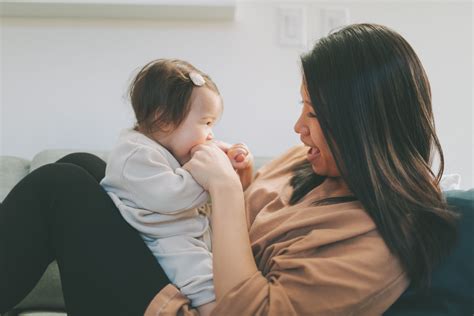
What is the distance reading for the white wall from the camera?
1.86 metres

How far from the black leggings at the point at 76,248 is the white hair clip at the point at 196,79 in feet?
1.02

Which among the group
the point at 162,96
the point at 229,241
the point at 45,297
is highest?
the point at 162,96

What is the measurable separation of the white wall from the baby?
2.24 feet

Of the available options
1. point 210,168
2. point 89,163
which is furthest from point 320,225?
point 89,163

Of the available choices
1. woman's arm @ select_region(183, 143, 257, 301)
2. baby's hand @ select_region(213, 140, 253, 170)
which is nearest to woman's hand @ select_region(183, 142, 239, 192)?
woman's arm @ select_region(183, 143, 257, 301)

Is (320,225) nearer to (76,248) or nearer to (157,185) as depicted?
(157,185)

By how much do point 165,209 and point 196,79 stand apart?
0.30m

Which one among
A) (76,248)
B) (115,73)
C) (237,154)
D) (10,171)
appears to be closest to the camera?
(76,248)

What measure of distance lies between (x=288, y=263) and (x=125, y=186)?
1.21 ft

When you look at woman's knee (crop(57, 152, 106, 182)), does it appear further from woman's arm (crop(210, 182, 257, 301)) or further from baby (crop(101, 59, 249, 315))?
woman's arm (crop(210, 182, 257, 301))

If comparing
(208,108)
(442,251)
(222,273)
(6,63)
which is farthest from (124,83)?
(442,251)

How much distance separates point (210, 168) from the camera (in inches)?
42.9

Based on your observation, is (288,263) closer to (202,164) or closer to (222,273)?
(222,273)

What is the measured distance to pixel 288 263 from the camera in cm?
93
